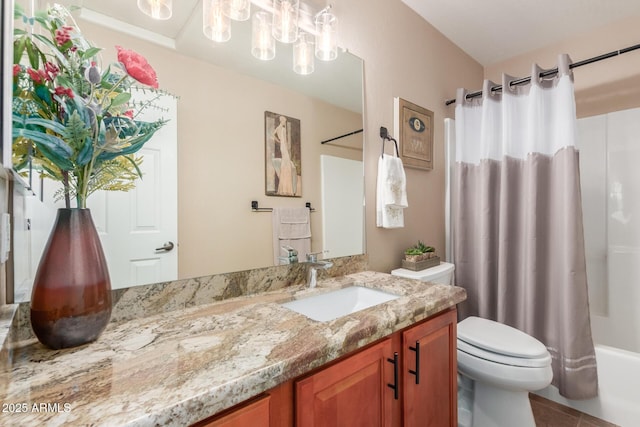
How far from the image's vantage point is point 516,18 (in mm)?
1908

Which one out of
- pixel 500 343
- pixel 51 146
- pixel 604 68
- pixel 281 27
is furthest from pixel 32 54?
pixel 604 68

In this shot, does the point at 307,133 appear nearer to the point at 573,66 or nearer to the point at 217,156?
the point at 217,156

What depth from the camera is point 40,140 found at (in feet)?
1.84

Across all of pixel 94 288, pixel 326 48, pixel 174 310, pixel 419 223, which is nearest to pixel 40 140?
pixel 94 288

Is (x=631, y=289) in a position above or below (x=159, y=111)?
below

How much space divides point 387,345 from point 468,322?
0.98m

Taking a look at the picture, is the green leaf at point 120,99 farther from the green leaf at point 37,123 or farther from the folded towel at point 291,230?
the folded towel at point 291,230

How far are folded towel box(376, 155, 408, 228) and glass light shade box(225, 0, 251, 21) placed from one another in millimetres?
917

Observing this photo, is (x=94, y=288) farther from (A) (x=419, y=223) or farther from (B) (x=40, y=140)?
(A) (x=419, y=223)

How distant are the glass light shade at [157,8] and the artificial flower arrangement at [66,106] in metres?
0.24

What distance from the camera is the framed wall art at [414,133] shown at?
1705mm

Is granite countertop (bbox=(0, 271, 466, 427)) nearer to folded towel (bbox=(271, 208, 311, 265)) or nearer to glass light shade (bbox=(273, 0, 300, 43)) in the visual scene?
folded towel (bbox=(271, 208, 311, 265))

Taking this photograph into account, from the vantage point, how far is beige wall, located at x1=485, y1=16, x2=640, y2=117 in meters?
1.91

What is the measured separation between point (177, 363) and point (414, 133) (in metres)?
1.73
